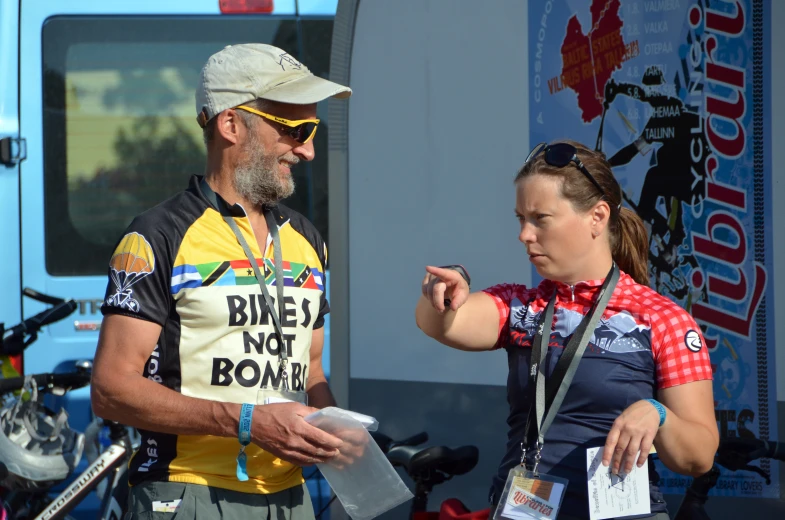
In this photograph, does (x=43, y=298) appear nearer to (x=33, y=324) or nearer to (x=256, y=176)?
(x=33, y=324)

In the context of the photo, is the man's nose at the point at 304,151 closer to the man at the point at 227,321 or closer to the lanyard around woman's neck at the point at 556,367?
the man at the point at 227,321

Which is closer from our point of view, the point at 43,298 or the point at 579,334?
the point at 579,334

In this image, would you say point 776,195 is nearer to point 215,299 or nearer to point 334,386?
point 334,386

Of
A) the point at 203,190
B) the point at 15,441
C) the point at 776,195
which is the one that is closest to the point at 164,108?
the point at 15,441

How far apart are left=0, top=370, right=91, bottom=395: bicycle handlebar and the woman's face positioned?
267 cm

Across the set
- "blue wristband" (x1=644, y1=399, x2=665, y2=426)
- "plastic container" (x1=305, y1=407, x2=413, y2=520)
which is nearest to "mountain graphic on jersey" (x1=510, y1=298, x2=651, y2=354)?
"blue wristband" (x1=644, y1=399, x2=665, y2=426)

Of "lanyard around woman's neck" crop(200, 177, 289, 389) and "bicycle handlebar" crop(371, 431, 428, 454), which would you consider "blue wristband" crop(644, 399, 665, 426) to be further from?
"bicycle handlebar" crop(371, 431, 428, 454)

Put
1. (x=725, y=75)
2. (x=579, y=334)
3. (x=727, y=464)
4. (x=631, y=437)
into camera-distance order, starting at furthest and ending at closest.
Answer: (x=725, y=75), (x=727, y=464), (x=579, y=334), (x=631, y=437)

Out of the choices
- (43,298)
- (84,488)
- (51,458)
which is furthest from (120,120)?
(84,488)

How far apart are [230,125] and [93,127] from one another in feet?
9.17

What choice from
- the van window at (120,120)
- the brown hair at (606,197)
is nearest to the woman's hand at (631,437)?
the brown hair at (606,197)

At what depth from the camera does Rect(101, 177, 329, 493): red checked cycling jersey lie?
2.18 meters

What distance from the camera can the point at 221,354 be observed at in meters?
2.22

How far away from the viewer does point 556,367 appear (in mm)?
2160
